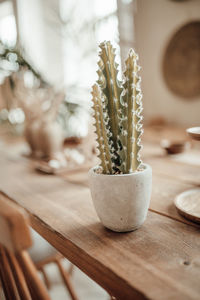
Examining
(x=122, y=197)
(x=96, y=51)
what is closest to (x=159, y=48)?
(x=96, y=51)

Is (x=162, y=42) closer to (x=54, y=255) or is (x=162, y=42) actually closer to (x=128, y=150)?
Result: (x=54, y=255)

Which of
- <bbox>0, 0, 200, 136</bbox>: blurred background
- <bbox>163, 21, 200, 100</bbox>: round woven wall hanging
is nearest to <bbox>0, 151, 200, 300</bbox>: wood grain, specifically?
<bbox>0, 0, 200, 136</bbox>: blurred background

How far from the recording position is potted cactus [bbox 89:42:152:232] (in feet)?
2.06

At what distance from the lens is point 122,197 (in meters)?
0.63

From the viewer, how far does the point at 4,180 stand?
4.02ft

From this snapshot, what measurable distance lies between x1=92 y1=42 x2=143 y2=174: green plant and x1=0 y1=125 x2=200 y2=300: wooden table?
0.15 metres

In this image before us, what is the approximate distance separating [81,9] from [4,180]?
13.0 ft

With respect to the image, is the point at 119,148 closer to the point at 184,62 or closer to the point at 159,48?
the point at 184,62

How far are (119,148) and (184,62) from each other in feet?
9.19

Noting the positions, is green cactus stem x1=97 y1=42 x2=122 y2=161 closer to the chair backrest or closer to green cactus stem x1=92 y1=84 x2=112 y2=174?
green cactus stem x1=92 y1=84 x2=112 y2=174

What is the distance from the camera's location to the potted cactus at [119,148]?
0.63m

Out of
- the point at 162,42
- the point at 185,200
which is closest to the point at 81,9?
the point at 162,42

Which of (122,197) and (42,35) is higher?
(42,35)

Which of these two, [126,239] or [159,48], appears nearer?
[126,239]
